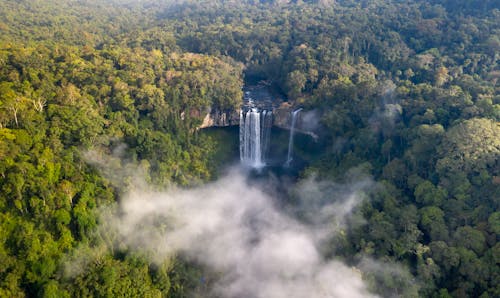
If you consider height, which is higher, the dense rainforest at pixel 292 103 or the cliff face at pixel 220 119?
the dense rainforest at pixel 292 103

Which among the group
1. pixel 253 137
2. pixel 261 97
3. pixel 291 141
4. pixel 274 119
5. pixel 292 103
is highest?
pixel 292 103

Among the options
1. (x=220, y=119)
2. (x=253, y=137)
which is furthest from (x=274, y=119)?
(x=220, y=119)

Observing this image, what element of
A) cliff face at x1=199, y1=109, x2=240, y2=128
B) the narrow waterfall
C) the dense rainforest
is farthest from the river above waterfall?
the narrow waterfall

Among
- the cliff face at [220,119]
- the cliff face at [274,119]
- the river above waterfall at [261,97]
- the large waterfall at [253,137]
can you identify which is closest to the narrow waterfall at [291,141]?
the cliff face at [274,119]

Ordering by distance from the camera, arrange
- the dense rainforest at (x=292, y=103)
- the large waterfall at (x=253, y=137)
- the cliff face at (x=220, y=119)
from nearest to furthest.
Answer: the dense rainforest at (x=292, y=103), the large waterfall at (x=253, y=137), the cliff face at (x=220, y=119)

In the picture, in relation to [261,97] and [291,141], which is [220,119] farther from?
[291,141]

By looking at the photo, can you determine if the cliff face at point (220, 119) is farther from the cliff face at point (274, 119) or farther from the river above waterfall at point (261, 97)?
the river above waterfall at point (261, 97)

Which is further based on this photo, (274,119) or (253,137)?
(274,119)
